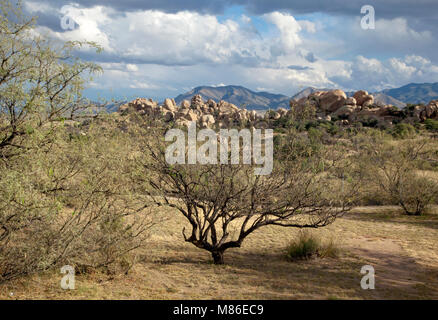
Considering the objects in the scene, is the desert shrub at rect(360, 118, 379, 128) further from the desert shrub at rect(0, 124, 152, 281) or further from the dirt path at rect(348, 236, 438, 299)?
the desert shrub at rect(0, 124, 152, 281)

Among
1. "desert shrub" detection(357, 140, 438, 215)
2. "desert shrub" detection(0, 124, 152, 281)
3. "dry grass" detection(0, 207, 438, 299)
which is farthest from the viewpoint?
"desert shrub" detection(357, 140, 438, 215)

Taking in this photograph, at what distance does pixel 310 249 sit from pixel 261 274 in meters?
2.24

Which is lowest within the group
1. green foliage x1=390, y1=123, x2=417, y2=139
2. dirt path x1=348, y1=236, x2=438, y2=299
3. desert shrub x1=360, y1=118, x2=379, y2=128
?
dirt path x1=348, y1=236, x2=438, y2=299

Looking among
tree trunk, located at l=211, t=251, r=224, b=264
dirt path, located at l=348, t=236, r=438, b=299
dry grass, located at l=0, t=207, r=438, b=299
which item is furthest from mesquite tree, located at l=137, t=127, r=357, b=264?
dirt path, located at l=348, t=236, r=438, b=299

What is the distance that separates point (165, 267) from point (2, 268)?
3824 millimetres

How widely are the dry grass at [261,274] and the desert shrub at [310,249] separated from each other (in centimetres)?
27

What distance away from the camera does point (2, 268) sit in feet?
22.2

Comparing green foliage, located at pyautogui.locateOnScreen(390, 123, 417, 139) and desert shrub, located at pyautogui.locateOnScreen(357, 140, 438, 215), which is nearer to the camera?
desert shrub, located at pyautogui.locateOnScreen(357, 140, 438, 215)

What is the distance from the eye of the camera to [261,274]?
9.09 metres

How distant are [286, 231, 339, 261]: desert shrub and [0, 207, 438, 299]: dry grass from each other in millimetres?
271

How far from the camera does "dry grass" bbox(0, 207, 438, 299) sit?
7.30 metres

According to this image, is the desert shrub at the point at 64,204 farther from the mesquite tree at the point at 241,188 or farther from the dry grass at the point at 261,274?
the mesquite tree at the point at 241,188

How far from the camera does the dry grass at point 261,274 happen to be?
287 inches

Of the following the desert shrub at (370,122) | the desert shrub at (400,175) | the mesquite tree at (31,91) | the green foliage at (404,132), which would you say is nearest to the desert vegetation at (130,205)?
the mesquite tree at (31,91)
